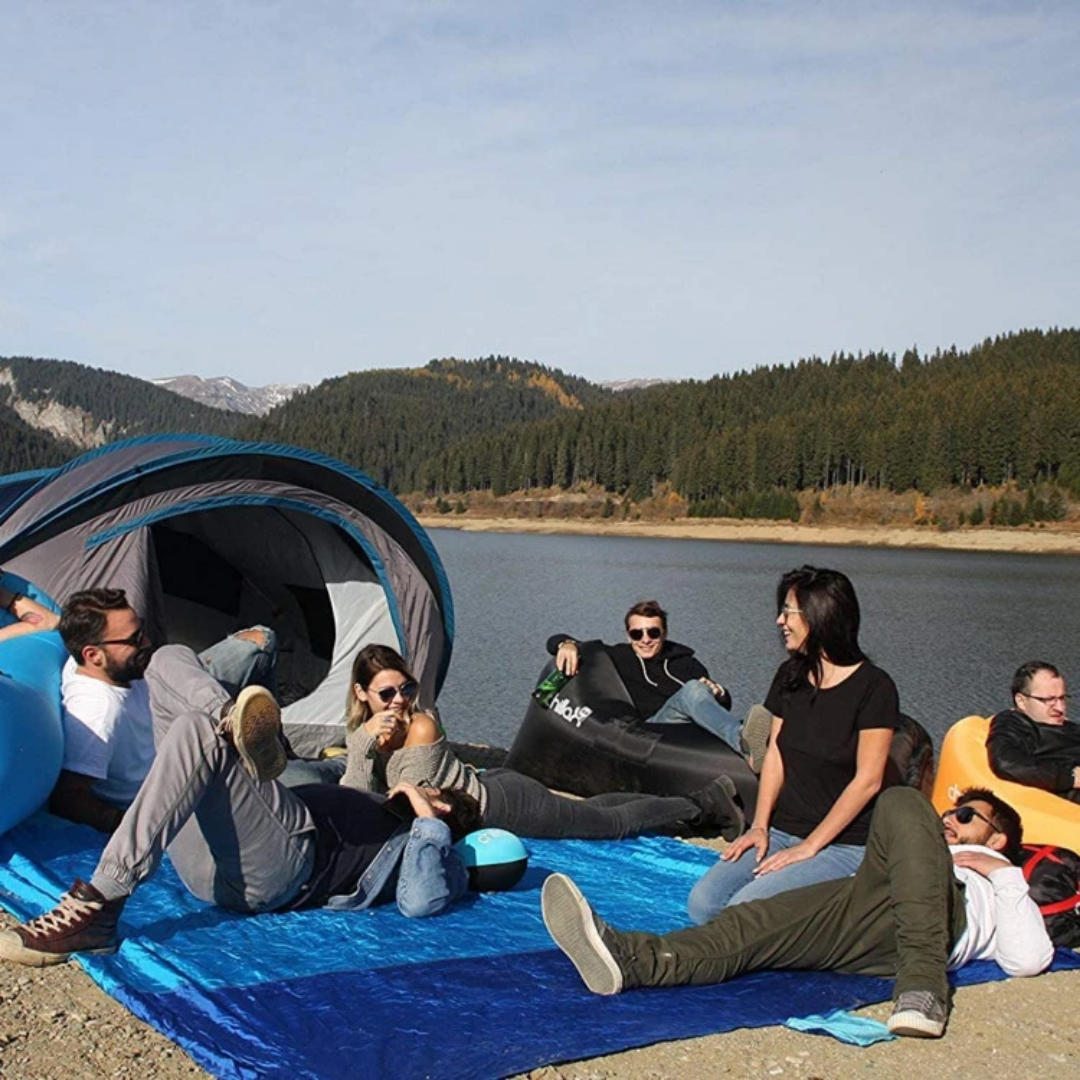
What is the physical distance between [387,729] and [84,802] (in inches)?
60.8

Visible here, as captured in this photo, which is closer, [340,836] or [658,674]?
[340,836]

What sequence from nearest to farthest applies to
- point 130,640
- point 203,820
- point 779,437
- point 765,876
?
1. point 203,820
2. point 765,876
3. point 130,640
4. point 779,437

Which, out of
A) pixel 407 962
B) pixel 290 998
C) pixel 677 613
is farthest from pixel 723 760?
pixel 677 613

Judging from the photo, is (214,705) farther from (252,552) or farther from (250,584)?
(250,584)

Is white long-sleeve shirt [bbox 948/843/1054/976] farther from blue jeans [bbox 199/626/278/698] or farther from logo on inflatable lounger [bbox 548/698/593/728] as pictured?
blue jeans [bbox 199/626/278/698]

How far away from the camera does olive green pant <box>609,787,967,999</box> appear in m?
4.04

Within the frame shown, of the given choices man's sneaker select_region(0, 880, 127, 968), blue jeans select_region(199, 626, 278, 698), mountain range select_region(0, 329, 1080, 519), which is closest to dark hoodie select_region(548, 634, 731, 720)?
blue jeans select_region(199, 626, 278, 698)

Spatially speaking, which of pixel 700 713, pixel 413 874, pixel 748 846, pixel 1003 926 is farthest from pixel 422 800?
pixel 700 713

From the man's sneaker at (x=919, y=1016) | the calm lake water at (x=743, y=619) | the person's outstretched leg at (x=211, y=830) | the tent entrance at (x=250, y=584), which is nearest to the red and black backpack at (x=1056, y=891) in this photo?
the man's sneaker at (x=919, y=1016)

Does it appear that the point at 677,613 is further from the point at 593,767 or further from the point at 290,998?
the point at 290,998

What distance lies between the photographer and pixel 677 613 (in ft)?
87.2

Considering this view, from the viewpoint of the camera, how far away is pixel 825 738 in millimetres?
4734

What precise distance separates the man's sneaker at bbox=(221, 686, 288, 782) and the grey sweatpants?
87 mm

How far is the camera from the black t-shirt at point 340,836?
4.65 metres
